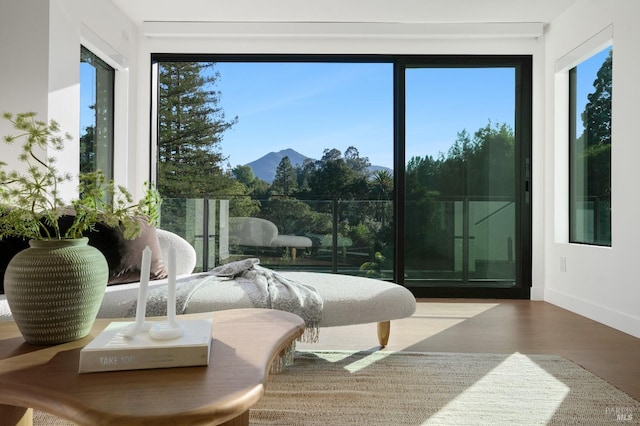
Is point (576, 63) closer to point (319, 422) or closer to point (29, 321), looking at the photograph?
point (319, 422)

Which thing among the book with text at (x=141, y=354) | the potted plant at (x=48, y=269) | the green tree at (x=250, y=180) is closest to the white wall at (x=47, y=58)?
the green tree at (x=250, y=180)

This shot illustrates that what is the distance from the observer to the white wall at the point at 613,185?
10.6 ft

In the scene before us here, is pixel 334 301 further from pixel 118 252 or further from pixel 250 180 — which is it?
pixel 250 180

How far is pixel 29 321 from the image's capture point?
122 cm

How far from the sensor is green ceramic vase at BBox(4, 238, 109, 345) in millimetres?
1188

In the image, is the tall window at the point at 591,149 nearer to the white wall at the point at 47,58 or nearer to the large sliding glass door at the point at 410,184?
the large sliding glass door at the point at 410,184

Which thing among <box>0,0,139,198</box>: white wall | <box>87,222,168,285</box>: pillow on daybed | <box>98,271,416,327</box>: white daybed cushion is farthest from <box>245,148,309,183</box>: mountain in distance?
<box>98,271,416,327</box>: white daybed cushion

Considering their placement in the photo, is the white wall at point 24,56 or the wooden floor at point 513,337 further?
the white wall at point 24,56

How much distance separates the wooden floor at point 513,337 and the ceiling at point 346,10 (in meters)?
2.51

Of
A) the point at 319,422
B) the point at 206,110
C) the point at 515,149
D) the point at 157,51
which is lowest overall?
the point at 319,422

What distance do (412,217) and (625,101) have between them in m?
1.98

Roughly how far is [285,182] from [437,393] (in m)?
3.10

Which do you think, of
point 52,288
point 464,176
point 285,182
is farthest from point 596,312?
point 52,288

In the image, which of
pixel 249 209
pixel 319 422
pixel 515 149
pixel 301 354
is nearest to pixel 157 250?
pixel 301 354
